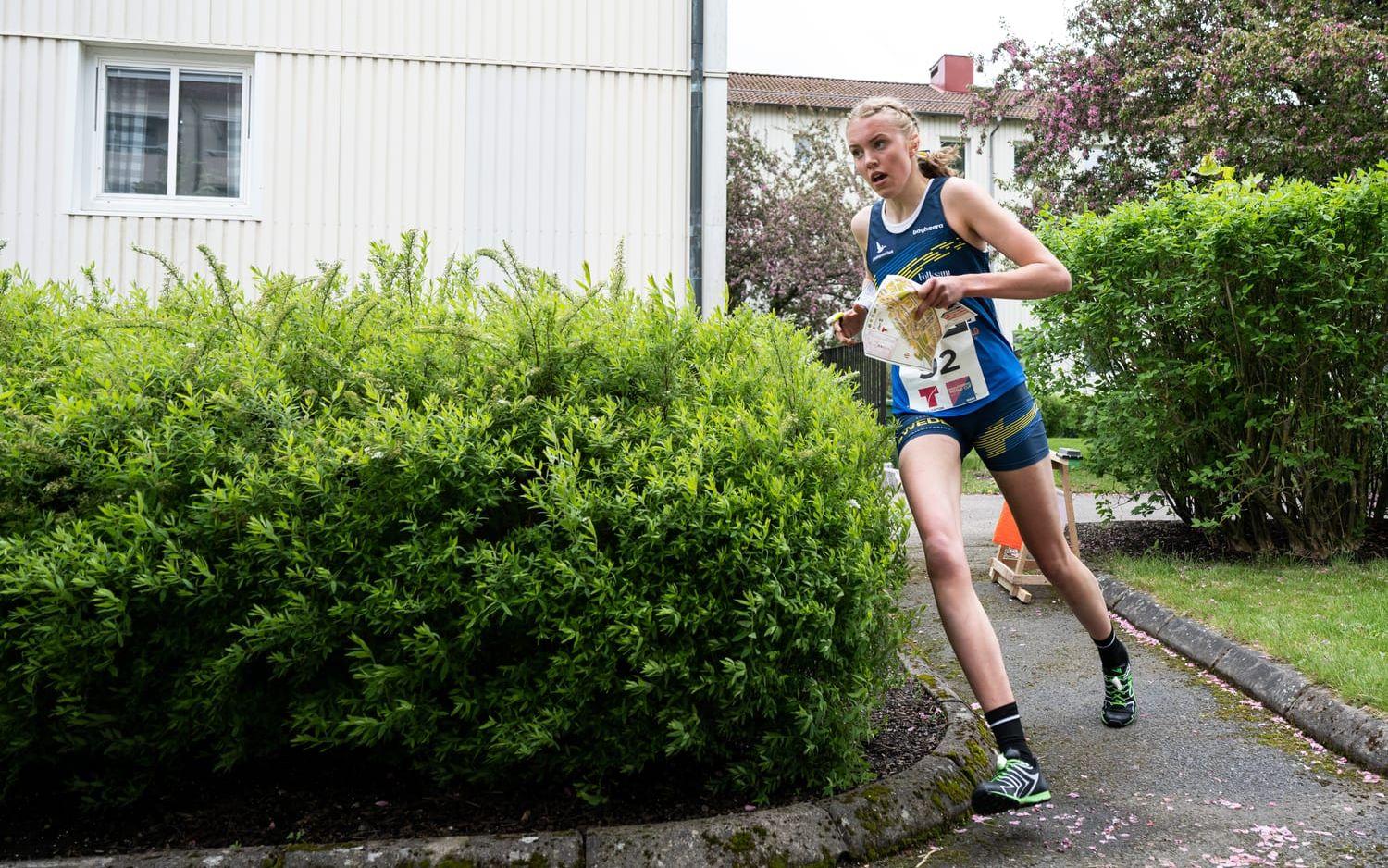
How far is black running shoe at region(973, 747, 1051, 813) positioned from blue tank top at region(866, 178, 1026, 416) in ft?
3.46

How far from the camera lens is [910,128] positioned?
334cm

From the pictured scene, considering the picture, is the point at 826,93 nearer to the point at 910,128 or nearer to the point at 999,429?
the point at 910,128

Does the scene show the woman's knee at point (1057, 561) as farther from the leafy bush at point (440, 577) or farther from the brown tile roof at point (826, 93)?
the brown tile roof at point (826, 93)

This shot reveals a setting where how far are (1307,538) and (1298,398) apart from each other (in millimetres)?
936

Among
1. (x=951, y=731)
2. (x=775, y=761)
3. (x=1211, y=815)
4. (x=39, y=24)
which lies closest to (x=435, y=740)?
(x=775, y=761)

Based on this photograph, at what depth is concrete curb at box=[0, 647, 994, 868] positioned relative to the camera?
7.99 ft

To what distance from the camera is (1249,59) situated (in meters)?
13.6

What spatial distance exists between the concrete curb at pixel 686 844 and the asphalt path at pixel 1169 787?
9cm

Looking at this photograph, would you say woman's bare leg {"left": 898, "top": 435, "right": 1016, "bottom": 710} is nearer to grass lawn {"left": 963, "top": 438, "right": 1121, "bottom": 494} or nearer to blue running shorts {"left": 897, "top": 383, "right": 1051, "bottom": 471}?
blue running shorts {"left": 897, "top": 383, "right": 1051, "bottom": 471}

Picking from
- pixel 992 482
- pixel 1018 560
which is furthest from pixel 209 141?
pixel 992 482

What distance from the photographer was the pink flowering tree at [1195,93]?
521 inches

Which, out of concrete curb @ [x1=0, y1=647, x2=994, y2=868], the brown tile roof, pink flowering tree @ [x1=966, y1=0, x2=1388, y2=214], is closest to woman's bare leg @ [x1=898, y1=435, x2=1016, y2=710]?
concrete curb @ [x1=0, y1=647, x2=994, y2=868]

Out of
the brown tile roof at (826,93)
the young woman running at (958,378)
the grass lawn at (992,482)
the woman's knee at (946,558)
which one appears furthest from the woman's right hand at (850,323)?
the brown tile roof at (826,93)

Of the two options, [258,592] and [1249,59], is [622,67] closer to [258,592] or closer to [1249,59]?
[258,592]
